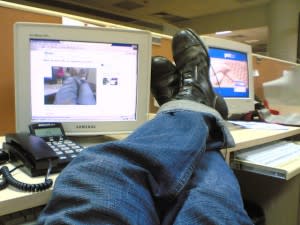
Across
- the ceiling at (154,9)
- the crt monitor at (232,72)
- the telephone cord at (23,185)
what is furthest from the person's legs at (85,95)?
the ceiling at (154,9)

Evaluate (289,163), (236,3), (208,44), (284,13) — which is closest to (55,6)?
(236,3)

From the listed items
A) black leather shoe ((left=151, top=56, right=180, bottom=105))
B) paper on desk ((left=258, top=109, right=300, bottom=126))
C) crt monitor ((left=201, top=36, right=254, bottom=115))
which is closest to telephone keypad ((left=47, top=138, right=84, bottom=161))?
black leather shoe ((left=151, top=56, right=180, bottom=105))

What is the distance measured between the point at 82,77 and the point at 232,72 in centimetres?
84

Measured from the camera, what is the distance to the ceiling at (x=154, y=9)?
18.5 ft

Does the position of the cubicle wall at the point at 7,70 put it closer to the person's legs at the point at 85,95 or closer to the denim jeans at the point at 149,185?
the person's legs at the point at 85,95

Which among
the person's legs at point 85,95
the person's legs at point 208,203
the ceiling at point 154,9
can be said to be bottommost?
the person's legs at point 208,203

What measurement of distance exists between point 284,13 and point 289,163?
464 cm

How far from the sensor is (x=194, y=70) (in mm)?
1061

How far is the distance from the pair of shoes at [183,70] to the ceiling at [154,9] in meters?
4.65

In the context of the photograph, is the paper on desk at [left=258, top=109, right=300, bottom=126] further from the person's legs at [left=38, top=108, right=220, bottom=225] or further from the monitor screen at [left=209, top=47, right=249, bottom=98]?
the person's legs at [left=38, top=108, right=220, bottom=225]

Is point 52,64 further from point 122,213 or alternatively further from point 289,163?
point 289,163

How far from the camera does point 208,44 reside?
136 centimetres

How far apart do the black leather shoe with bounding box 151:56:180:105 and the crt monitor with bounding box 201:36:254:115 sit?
281 mm

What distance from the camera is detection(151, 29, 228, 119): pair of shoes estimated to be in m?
1.06
